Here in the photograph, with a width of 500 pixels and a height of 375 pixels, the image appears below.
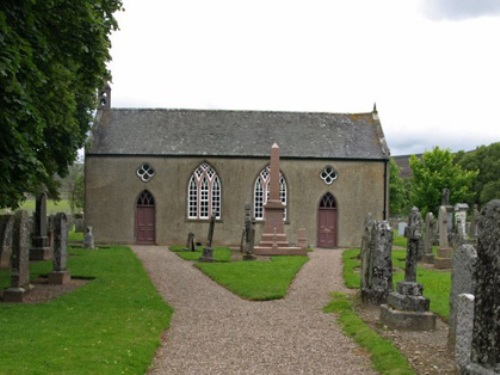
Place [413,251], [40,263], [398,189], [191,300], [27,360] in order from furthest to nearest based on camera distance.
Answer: [398,189] → [40,263] → [191,300] → [413,251] → [27,360]

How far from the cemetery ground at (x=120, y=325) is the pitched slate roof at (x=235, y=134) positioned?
62.9ft

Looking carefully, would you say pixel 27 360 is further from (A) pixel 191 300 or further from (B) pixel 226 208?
(B) pixel 226 208

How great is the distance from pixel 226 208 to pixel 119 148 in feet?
25.7

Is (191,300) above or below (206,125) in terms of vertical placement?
below

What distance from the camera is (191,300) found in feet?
54.2

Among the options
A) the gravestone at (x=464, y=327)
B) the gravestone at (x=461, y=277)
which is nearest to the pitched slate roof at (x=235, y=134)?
the gravestone at (x=461, y=277)

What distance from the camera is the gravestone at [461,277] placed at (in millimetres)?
10735

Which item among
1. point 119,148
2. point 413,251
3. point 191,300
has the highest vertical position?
point 119,148

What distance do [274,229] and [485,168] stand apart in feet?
153

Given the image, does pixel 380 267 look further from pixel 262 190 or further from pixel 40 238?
pixel 262 190

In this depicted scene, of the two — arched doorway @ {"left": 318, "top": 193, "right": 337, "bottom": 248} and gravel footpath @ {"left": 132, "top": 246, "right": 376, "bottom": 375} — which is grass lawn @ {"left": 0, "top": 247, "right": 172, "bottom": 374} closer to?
gravel footpath @ {"left": 132, "top": 246, "right": 376, "bottom": 375}

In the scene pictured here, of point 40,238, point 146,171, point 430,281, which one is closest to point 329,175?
point 146,171

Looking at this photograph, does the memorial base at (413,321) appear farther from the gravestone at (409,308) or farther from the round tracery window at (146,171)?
the round tracery window at (146,171)

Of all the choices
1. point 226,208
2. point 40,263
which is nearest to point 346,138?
point 226,208
